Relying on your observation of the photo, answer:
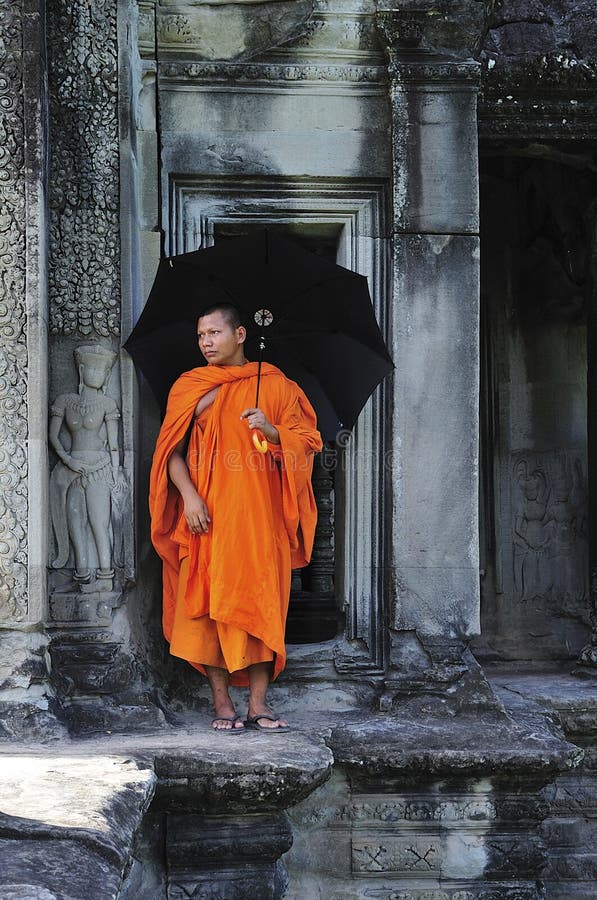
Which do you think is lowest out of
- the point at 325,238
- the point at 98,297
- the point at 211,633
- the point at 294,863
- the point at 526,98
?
the point at 294,863

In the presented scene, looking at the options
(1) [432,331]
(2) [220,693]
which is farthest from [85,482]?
(1) [432,331]

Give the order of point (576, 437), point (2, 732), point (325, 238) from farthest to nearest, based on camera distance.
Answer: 1. point (576, 437)
2. point (325, 238)
3. point (2, 732)

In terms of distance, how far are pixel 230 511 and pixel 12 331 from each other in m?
1.29

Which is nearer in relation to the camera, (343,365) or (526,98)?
(343,365)

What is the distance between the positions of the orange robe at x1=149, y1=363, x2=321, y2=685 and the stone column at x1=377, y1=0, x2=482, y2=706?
592 mm

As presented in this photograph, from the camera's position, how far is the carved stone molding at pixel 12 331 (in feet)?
17.3

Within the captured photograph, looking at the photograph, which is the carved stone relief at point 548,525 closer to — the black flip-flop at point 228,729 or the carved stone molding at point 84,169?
the black flip-flop at point 228,729

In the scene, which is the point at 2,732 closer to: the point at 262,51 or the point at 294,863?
the point at 294,863

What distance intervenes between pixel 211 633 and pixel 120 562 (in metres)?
0.56

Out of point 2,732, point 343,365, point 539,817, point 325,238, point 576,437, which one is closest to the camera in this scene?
point 2,732

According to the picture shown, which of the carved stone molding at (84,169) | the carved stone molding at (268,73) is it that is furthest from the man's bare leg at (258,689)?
the carved stone molding at (268,73)

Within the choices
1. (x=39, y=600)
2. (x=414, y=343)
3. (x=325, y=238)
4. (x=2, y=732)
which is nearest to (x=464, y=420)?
(x=414, y=343)

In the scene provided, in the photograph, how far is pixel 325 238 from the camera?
21.4 feet

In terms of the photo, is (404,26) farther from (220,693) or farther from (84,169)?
(220,693)
